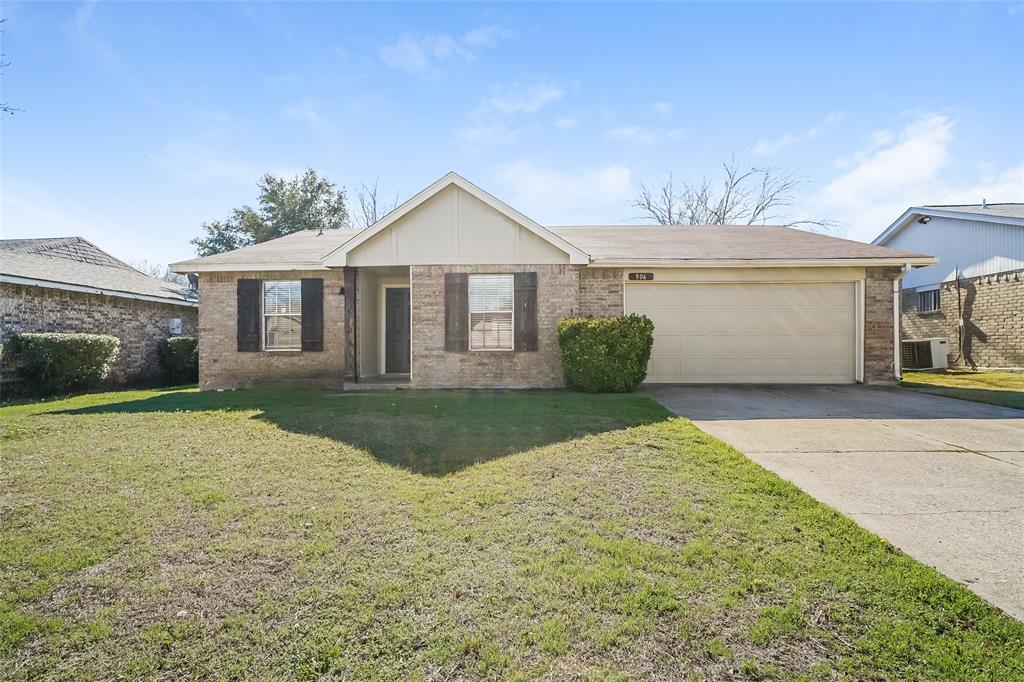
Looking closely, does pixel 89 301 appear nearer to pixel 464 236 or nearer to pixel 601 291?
pixel 464 236

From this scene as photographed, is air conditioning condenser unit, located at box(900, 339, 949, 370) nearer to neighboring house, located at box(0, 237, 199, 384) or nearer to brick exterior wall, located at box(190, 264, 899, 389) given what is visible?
brick exterior wall, located at box(190, 264, 899, 389)

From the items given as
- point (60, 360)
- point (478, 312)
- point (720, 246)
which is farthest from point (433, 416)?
point (60, 360)

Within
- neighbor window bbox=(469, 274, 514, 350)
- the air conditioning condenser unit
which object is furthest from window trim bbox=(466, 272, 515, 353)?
the air conditioning condenser unit

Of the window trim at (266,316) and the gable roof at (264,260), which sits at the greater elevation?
the gable roof at (264,260)

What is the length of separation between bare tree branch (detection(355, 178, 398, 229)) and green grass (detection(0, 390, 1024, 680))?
2593 cm

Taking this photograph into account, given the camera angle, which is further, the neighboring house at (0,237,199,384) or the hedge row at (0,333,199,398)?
the neighboring house at (0,237,199,384)

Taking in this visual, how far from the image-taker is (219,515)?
3.51m

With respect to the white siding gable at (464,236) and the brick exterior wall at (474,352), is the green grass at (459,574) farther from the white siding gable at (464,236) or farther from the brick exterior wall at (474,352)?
the white siding gable at (464,236)

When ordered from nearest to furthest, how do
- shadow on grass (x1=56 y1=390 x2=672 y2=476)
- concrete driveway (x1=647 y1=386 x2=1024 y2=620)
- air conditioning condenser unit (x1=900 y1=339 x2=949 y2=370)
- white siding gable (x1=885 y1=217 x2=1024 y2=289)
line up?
1. concrete driveway (x1=647 y1=386 x2=1024 y2=620)
2. shadow on grass (x1=56 y1=390 x2=672 y2=476)
3. air conditioning condenser unit (x1=900 y1=339 x2=949 y2=370)
4. white siding gable (x1=885 y1=217 x2=1024 y2=289)

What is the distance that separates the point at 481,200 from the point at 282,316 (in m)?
5.47

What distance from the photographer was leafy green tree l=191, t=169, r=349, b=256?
24750 mm

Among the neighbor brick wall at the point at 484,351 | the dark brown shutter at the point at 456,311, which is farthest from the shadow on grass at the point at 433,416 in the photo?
the dark brown shutter at the point at 456,311

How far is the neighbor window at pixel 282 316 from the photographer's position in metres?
10.3

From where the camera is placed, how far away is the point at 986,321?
1374cm
